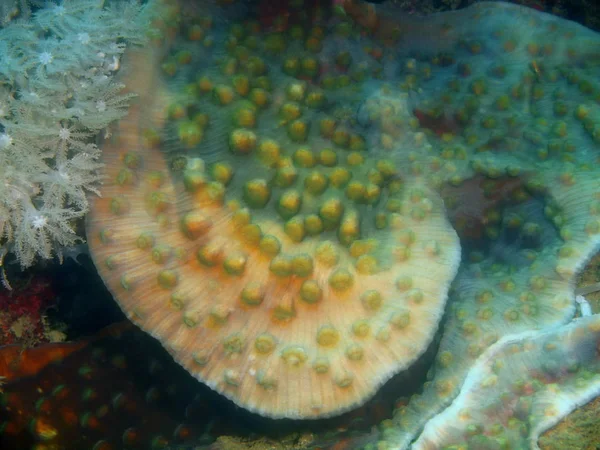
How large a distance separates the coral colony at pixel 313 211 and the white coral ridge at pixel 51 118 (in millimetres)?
10

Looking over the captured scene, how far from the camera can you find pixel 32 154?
199cm

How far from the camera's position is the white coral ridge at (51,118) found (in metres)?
1.98

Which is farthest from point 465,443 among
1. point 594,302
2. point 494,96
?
point 494,96

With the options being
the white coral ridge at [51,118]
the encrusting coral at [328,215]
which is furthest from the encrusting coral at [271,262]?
the white coral ridge at [51,118]

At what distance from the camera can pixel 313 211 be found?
2064 millimetres

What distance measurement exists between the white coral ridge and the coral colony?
10 millimetres

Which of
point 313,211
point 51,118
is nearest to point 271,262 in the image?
point 313,211

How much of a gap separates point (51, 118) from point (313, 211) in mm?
1290

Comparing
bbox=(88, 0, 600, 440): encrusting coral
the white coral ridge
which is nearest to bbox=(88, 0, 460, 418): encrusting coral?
bbox=(88, 0, 600, 440): encrusting coral

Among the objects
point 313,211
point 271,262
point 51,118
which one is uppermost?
point 51,118

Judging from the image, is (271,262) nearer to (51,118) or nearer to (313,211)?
(313,211)

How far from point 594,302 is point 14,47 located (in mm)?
3002

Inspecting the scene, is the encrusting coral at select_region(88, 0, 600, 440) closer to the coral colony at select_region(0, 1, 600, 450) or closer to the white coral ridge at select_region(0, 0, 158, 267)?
the coral colony at select_region(0, 1, 600, 450)

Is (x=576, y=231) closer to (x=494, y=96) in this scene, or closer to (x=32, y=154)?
(x=494, y=96)
